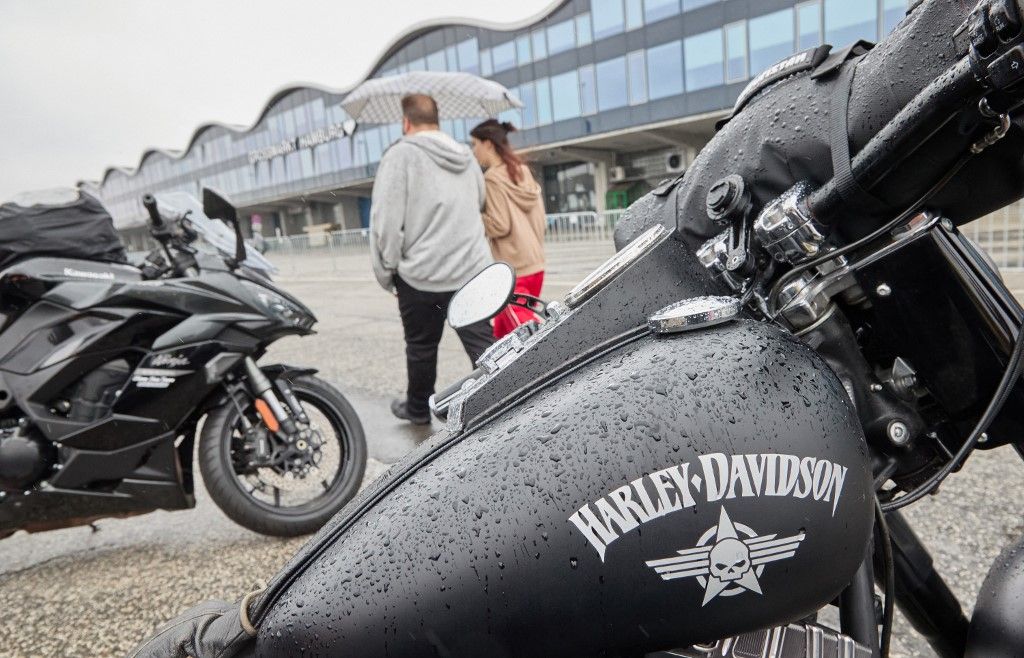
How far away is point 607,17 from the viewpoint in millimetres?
21688

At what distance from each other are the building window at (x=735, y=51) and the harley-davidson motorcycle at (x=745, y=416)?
12.6m

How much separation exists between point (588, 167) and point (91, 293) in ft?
85.6

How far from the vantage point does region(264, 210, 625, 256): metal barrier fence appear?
13109 millimetres

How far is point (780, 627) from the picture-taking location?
71cm

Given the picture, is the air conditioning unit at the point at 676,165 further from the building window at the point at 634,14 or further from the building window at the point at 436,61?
the building window at the point at 436,61

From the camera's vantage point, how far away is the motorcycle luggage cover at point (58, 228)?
218cm

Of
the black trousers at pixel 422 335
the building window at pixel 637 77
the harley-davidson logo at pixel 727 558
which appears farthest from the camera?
the building window at pixel 637 77

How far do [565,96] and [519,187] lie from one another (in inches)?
900

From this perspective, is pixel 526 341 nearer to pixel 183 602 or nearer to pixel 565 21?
pixel 183 602

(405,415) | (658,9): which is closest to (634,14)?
(658,9)

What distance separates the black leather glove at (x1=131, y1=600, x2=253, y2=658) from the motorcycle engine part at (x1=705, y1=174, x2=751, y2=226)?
74 centimetres

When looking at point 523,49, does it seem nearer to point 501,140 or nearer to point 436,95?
point 436,95

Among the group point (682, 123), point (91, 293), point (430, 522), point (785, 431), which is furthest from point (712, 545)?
point (682, 123)

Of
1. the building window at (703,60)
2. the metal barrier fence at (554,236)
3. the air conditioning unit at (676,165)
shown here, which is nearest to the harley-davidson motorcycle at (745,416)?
the air conditioning unit at (676,165)
